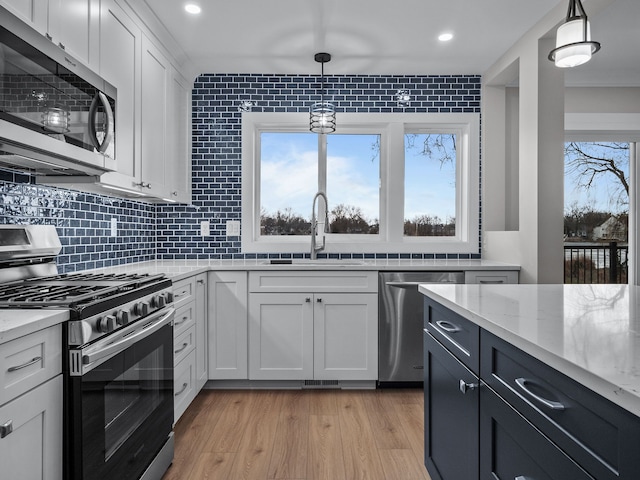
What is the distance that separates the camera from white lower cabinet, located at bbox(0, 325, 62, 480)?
104 cm

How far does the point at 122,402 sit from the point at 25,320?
605 millimetres

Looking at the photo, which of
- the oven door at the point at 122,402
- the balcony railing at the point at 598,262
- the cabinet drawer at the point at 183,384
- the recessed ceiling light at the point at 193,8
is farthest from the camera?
the balcony railing at the point at 598,262

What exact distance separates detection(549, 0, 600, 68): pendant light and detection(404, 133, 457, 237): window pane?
226cm

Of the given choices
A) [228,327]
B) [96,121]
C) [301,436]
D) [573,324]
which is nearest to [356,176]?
[228,327]

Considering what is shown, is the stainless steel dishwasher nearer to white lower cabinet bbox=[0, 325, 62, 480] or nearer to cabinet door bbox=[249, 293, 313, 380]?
cabinet door bbox=[249, 293, 313, 380]

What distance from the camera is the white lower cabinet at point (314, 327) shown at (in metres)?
3.08

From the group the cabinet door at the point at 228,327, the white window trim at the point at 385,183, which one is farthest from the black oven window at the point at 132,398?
the white window trim at the point at 385,183

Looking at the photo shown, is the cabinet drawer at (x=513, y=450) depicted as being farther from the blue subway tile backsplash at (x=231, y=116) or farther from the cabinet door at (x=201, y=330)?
the blue subway tile backsplash at (x=231, y=116)

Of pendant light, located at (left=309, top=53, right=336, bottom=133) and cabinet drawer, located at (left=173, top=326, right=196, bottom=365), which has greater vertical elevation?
pendant light, located at (left=309, top=53, right=336, bottom=133)

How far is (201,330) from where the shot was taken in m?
2.94

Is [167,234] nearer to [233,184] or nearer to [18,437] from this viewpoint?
[233,184]

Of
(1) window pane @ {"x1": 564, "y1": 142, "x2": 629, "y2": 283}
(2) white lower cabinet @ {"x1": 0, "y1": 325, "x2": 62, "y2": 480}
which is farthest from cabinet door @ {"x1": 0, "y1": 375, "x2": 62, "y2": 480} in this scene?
(1) window pane @ {"x1": 564, "y1": 142, "x2": 629, "y2": 283}

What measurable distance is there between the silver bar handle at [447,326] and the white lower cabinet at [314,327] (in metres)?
1.42

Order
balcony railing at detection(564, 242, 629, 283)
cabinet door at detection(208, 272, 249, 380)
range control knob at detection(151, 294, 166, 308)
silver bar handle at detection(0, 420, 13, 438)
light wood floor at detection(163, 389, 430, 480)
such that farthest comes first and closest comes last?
1. balcony railing at detection(564, 242, 629, 283)
2. cabinet door at detection(208, 272, 249, 380)
3. light wood floor at detection(163, 389, 430, 480)
4. range control knob at detection(151, 294, 166, 308)
5. silver bar handle at detection(0, 420, 13, 438)
